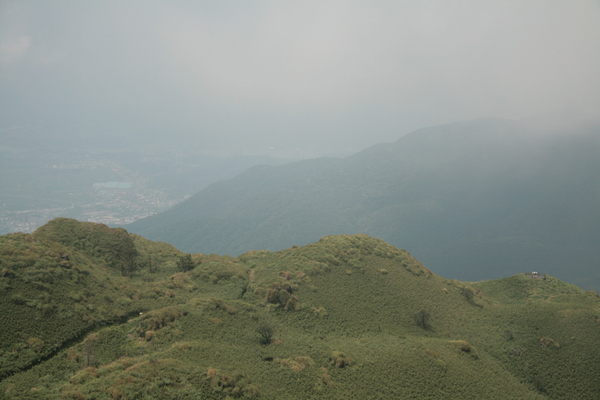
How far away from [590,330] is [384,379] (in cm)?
3801

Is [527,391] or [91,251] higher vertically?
[91,251]

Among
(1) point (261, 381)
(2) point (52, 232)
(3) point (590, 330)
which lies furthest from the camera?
(2) point (52, 232)

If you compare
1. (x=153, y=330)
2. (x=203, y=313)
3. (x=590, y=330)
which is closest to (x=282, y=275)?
(x=203, y=313)

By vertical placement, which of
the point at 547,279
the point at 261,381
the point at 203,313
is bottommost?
the point at 547,279

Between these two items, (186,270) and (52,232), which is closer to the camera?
(52,232)

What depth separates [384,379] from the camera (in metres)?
34.2

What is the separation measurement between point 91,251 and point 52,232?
24.8ft

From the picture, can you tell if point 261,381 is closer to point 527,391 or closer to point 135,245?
point 527,391

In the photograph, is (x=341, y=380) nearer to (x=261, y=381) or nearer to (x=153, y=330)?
(x=261, y=381)

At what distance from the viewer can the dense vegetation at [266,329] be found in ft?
92.8

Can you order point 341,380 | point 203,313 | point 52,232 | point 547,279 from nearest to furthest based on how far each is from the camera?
1. point 341,380
2. point 203,313
3. point 52,232
4. point 547,279

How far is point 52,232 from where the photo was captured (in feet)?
184

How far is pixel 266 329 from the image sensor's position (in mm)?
40000

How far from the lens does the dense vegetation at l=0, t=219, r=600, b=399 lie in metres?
28.3
